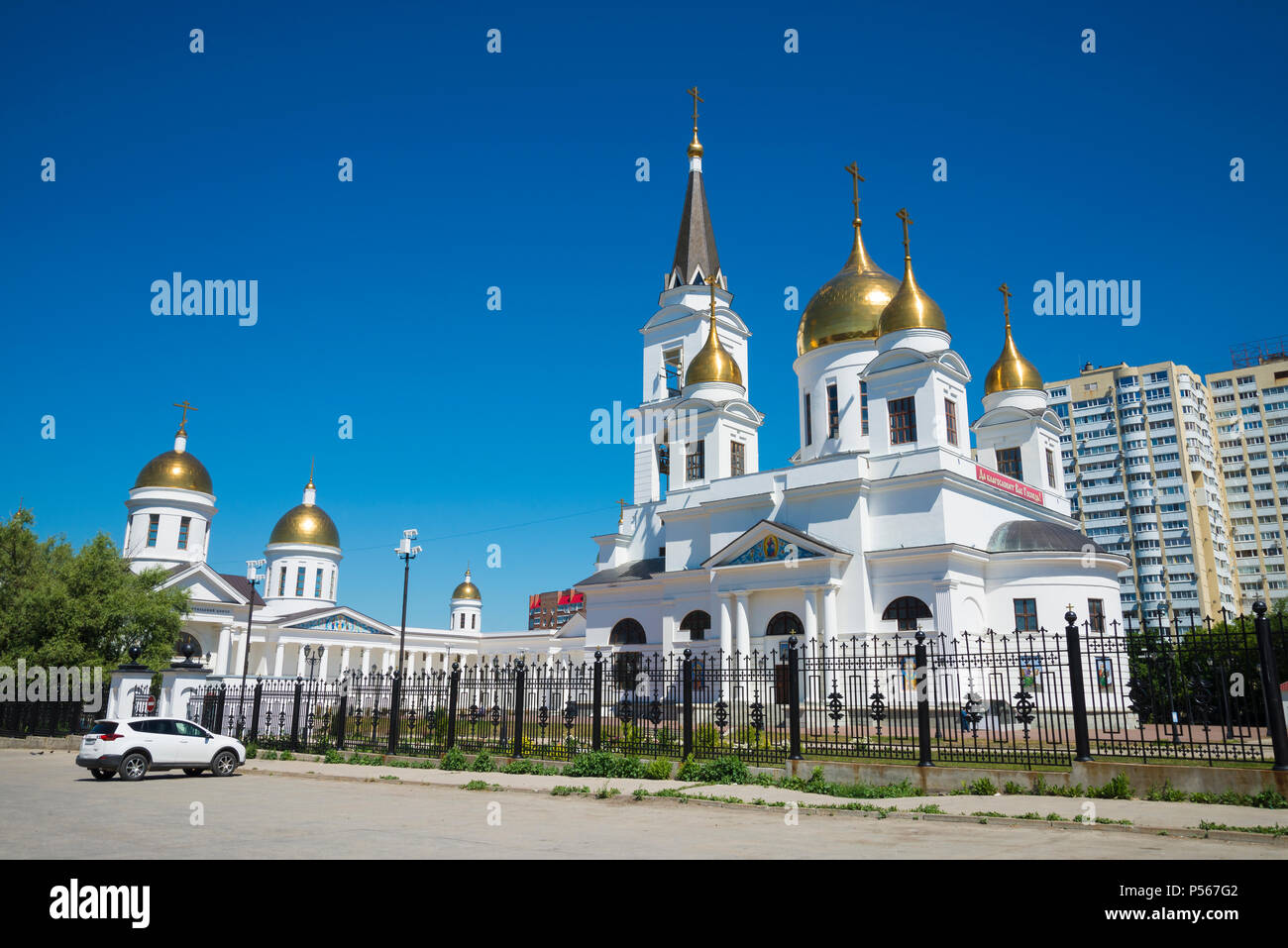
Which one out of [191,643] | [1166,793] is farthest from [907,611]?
[191,643]

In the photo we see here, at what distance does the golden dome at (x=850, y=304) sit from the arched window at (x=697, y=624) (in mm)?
11226

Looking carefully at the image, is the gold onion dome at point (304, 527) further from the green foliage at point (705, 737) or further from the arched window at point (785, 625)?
the green foliage at point (705, 737)

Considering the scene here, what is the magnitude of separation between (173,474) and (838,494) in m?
41.0

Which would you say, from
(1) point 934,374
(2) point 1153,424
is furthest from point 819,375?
(2) point 1153,424

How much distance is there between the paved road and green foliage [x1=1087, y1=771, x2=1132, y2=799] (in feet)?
8.03

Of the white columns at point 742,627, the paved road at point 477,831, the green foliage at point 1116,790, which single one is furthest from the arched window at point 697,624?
the green foliage at point 1116,790

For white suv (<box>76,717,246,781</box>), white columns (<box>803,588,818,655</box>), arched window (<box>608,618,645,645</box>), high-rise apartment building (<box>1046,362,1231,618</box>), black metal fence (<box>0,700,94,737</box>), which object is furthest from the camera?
high-rise apartment building (<box>1046,362,1231,618</box>)

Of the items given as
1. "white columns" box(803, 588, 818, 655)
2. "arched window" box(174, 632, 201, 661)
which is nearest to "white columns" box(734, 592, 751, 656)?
"white columns" box(803, 588, 818, 655)

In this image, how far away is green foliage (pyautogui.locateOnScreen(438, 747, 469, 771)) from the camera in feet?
55.7

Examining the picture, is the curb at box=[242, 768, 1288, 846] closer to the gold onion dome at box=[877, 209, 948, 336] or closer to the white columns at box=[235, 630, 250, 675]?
the gold onion dome at box=[877, 209, 948, 336]

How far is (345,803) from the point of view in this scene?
Answer: 12.0 m

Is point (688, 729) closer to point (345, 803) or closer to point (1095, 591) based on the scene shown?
point (345, 803)

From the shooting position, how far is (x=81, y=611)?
27625 millimetres
